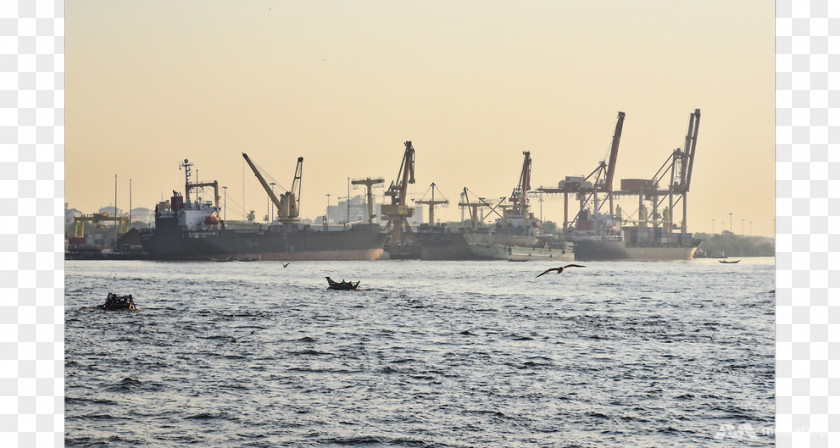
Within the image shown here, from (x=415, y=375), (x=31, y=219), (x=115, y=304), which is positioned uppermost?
(x=31, y=219)

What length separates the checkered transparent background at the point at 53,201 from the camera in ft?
60.0

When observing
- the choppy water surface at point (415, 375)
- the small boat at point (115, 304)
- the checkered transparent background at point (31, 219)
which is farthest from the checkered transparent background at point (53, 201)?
the small boat at point (115, 304)

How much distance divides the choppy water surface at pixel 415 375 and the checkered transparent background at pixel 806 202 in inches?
346

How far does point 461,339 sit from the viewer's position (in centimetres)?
5291

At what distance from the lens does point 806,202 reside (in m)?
18.8

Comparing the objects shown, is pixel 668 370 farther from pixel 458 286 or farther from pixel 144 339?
pixel 458 286

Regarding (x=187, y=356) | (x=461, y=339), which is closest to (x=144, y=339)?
(x=187, y=356)

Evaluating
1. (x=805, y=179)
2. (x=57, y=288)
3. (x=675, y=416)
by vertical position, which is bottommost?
(x=675, y=416)

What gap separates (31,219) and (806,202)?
17034 millimetres

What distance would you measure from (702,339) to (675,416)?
82.1ft

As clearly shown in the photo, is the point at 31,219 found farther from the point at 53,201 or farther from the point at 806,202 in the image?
the point at 806,202

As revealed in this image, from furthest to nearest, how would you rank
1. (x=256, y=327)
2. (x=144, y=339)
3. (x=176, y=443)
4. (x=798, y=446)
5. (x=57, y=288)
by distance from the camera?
(x=256, y=327), (x=144, y=339), (x=176, y=443), (x=798, y=446), (x=57, y=288)

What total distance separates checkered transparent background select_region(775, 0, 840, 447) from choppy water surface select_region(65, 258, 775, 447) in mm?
8796

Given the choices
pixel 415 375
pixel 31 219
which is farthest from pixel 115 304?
pixel 31 219
